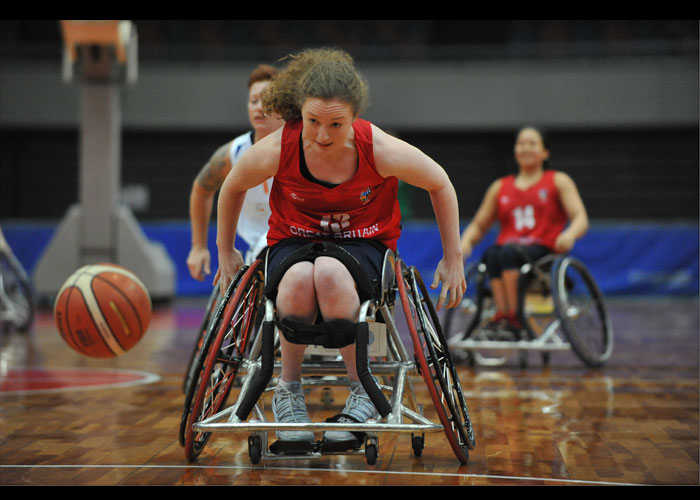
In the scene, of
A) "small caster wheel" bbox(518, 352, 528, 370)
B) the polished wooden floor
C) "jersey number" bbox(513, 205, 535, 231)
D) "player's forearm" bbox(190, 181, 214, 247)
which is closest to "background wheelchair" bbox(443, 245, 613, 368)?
"small caster wheel" bbox(518, 352, 528, 370)

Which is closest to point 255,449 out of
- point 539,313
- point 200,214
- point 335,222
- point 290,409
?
point 290,409

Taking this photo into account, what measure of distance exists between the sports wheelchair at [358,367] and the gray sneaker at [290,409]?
4cm

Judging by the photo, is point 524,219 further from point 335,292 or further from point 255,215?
point 335,292

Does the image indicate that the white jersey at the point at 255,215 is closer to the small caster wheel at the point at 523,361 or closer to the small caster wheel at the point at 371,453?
the small caster wheel at the point at 371,453

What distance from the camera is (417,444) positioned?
2.60 meters

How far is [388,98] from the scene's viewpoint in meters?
12.5

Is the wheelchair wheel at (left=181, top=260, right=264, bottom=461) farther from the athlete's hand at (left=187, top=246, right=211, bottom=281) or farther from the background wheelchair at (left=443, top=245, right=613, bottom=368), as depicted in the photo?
the background wheelchair at (left=443, top=245, right=613, bottom=368)

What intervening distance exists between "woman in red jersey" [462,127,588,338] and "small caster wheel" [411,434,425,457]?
239cm

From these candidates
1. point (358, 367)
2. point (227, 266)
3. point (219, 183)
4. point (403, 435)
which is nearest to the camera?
point (358, 367)

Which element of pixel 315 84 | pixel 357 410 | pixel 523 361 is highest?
pixel 315 84

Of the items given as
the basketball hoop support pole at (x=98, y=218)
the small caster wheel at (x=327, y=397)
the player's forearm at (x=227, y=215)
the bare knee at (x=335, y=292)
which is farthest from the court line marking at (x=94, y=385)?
the basketball hoop support pole at (x=98, y=218)

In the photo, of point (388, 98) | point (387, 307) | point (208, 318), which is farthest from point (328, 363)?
point (388, 98)

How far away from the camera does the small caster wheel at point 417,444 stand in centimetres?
260

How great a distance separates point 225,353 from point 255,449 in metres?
0.28
